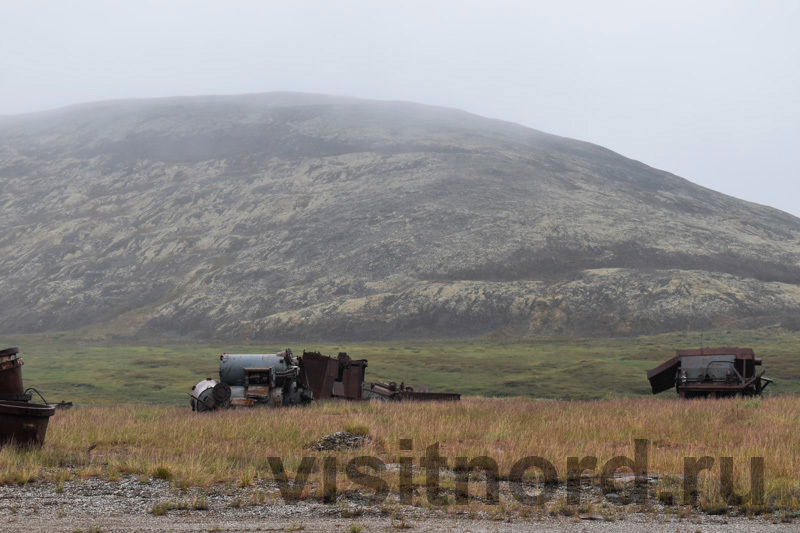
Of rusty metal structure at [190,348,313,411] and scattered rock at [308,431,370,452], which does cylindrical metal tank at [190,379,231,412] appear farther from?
scattered rock at [308,431,370,452]

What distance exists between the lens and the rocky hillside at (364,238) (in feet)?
261

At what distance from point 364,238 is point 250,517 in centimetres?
9055

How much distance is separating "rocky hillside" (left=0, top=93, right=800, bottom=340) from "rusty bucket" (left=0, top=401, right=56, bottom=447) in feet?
209

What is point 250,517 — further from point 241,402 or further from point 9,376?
point 241,402

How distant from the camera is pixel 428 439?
14.4 metres

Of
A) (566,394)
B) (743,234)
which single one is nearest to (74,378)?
(566,394)

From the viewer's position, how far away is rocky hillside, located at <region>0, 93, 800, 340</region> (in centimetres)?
7950

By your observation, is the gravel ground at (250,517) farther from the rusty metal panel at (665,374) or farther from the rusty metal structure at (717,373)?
the rusty metal panel at (665,374)

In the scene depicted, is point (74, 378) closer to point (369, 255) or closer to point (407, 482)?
point (407, 482)

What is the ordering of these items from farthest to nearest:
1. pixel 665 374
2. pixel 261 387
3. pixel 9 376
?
1. pixel 665 374
2. pixel 261 387
3. pixel 9 376

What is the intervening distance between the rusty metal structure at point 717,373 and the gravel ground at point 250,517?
53.5 feet

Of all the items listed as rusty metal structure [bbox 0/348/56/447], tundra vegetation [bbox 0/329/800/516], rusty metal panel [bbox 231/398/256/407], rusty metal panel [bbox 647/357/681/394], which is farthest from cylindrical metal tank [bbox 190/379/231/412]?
rusty metal panel [bbox 647/357/681/394]

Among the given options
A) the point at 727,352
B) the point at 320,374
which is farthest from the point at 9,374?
the point at 727,352

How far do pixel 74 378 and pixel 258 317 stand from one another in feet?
118
